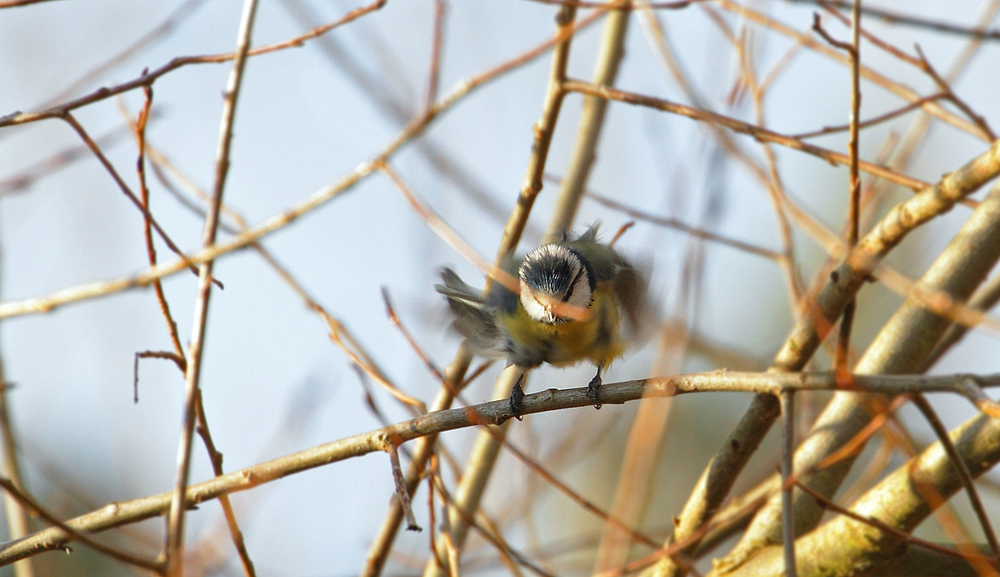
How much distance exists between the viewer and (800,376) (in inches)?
47.7

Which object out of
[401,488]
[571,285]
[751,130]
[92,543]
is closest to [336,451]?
[401,488]

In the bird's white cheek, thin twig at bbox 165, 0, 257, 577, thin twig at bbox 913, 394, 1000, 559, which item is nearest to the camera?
thin twig at bbox 165, 0, 257, 577

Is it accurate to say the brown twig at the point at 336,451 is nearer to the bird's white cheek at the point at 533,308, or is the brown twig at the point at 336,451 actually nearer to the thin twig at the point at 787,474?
the thin twig at the point at 787,474

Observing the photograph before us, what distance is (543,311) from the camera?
1865mm

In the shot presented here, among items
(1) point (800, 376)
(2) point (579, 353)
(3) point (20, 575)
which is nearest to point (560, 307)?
(2) point (579, 353)

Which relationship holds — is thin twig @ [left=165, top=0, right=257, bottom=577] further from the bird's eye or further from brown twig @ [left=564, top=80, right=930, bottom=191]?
the bird's eye

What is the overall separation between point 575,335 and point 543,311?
105 millimetres

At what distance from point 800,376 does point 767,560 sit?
2.05 ft

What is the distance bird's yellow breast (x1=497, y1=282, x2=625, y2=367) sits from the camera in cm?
191

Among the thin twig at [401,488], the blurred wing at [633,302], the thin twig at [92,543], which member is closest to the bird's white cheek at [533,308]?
the blurred wing at [633,302]

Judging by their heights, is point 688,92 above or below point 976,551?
above

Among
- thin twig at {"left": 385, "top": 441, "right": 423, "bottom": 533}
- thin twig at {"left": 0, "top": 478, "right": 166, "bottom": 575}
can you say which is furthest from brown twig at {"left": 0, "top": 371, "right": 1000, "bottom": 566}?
thin twig at {"left": 0, "top": 478, "right": 166, "bottom": 575}

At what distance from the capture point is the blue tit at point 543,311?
191cm

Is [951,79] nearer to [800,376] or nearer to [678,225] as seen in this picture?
[678,225]
